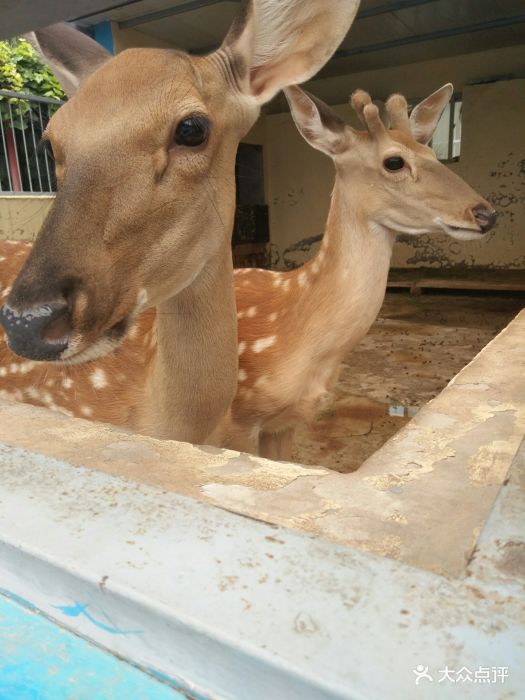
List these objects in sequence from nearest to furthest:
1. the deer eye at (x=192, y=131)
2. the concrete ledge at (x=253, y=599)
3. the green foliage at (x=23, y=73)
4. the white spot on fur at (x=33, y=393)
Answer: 1. the concrete ledge at (x=253, y=599)
2. the deer eye at (x=192, y=131)
3. the white spot on fur at (x=33, y=393)
4. the green foliage at (x=23, y=73)

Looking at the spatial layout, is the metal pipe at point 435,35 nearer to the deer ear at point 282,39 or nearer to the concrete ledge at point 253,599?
the deer ear at point 282,39

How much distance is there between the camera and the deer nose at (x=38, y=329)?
3.35 ft

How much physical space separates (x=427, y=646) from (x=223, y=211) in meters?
1.16

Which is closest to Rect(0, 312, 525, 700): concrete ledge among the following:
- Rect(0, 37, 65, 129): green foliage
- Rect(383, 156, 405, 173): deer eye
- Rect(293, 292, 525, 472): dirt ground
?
Rect(383, 156, 405, 173): deer eye

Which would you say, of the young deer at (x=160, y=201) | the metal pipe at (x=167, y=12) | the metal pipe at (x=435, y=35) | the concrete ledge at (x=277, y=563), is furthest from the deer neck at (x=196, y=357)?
the metal pipe at (x=435, y=35)

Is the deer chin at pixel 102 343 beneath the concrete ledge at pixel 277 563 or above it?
above

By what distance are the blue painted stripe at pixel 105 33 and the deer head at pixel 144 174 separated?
4718mm

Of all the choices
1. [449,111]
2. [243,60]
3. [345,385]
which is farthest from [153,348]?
[449,111]

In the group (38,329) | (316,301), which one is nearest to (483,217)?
(316,301)

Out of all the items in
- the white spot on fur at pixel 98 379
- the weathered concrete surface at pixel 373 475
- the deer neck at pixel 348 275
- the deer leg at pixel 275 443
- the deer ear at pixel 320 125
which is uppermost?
the deer ear at pixel 320 125

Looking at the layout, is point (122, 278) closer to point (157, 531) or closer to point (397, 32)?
point (157, 531)

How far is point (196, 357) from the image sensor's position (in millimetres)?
1713

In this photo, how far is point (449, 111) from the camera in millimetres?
8711

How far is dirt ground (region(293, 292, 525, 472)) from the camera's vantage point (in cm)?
348
